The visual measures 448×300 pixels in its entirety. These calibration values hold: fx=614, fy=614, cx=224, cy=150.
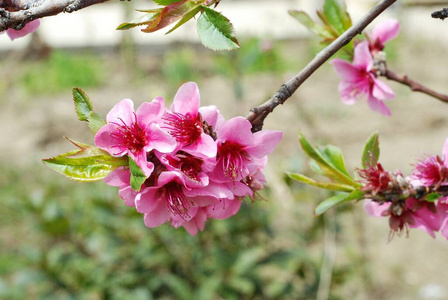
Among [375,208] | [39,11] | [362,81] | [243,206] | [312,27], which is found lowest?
[243,206]

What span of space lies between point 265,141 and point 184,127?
106mm

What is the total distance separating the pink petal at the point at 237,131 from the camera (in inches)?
29.8

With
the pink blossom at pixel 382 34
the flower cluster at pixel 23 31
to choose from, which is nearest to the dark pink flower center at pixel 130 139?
the flower cluster at pixel 23 31

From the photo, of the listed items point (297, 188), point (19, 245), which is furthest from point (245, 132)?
point (19, 245)

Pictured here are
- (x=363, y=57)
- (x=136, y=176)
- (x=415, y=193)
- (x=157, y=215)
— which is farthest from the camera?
(x=363, y=57)

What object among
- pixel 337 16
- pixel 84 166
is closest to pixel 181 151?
pixel 84 166

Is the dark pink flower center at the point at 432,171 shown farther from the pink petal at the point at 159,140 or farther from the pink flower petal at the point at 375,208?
the pink petal at the point at 159,140

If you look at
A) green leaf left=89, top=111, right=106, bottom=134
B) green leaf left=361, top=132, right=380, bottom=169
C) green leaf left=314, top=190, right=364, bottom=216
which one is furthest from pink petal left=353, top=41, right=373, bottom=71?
green leaf left=89, top=111, right=106, bottom=134

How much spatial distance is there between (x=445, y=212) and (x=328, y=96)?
202 inches

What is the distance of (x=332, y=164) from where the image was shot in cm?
102

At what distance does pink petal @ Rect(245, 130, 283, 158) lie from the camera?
0.79m

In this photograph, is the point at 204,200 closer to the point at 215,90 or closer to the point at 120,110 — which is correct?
the point at 120,110

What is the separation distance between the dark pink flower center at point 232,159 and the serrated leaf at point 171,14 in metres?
0.17

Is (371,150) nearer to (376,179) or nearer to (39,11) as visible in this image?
(376,179)
